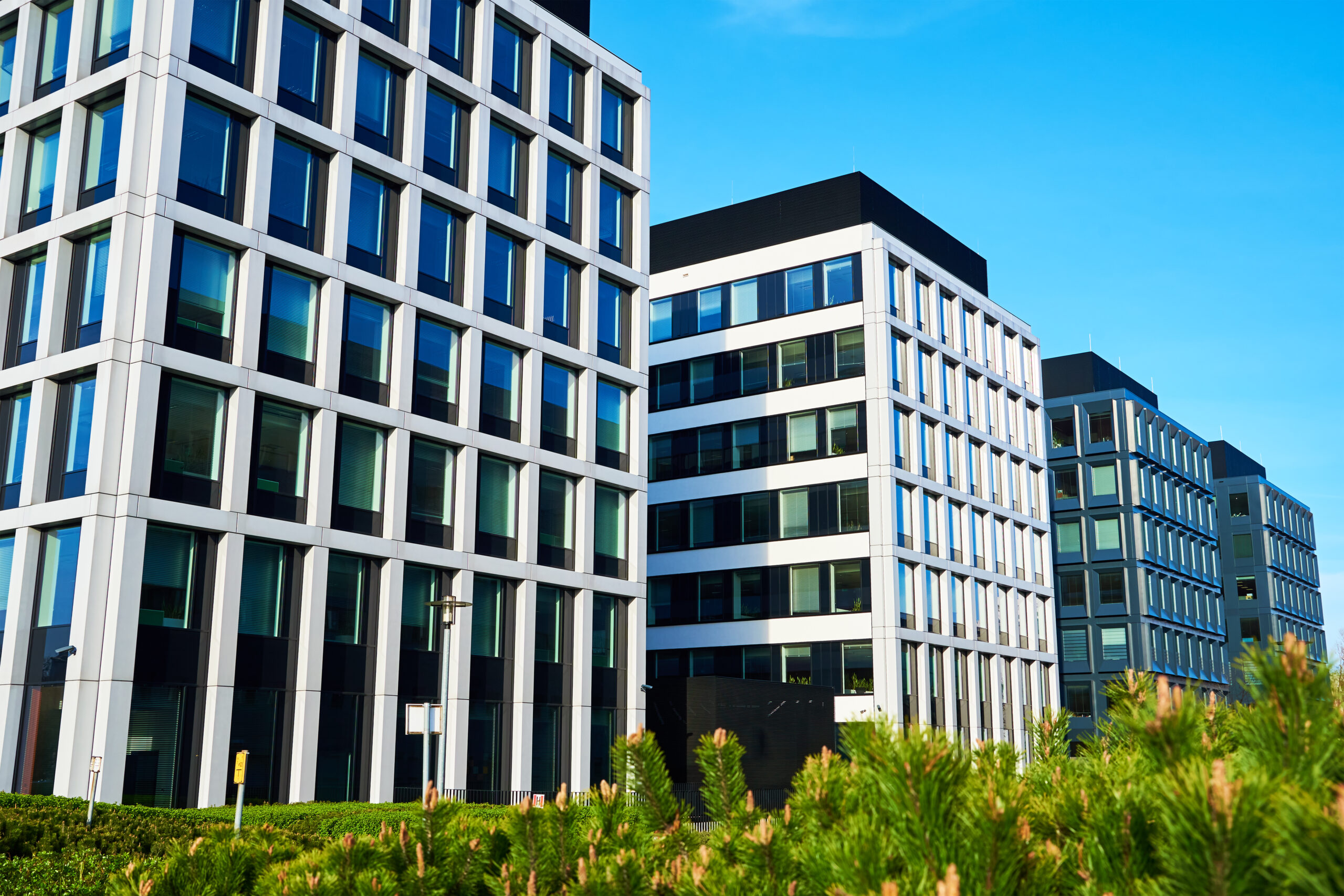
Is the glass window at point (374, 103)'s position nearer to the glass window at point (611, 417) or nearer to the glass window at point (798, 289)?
the glass window at point (611, 417)

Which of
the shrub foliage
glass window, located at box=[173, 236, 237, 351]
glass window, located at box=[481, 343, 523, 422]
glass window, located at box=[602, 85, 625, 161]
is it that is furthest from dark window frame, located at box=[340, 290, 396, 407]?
the shrub foliage

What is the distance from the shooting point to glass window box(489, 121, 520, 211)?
42.9 metres

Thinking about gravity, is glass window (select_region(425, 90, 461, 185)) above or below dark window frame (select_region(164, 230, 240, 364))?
above

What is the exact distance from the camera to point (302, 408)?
3525 centimetres

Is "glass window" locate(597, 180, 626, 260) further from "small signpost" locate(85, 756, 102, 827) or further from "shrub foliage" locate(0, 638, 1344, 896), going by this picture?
"shrub foliage" locate(0, 638, 1344, 896)

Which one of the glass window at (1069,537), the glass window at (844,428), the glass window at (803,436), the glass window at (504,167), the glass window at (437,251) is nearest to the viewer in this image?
the glass window at (437,251)

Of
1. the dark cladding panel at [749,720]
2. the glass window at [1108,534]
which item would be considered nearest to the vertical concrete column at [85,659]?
the dark cladding panel at [749,720]

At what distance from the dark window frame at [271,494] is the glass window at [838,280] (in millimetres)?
32990

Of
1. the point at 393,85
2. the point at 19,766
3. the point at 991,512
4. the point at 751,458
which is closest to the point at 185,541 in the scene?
the point at 19,766

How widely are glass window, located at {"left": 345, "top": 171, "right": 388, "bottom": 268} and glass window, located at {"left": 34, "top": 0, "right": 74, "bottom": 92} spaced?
8369 mm

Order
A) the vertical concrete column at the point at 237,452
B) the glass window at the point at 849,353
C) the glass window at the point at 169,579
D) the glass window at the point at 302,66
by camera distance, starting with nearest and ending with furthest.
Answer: the glass window at the point at 169,579, the vertical concrete column at the point at 237,452, the glass window at the point at 302,66, the glass window at the point at 849,353

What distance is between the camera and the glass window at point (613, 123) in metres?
48.2

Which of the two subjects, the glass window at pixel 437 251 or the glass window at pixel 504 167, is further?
the glass window at pixel 504 167

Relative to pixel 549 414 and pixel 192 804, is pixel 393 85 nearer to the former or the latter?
pixel 549 414
